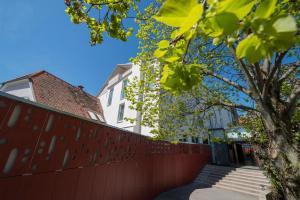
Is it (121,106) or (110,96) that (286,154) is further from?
(110,96)

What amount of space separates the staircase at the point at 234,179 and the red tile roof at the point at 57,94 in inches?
508

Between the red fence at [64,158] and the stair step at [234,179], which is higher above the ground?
the red fence at [64,158]

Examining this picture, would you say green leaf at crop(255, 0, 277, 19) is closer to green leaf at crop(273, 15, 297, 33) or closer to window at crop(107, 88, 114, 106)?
green leaf at crop(273, 15, 297, 33)

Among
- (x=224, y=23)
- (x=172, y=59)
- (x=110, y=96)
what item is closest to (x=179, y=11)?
(x=224, y=23)

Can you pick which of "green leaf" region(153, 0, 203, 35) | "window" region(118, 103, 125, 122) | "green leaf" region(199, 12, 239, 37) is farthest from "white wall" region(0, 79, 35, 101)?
"green leaf" region(199, 12, 239, 37)

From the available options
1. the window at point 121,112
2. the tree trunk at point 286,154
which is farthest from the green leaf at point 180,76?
the window at point 121,112

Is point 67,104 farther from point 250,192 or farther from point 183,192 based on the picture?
point 250,192

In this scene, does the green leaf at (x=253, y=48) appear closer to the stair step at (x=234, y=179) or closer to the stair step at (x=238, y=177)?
the stair step at (x=234, y=179)

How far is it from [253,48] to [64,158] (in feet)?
13.6

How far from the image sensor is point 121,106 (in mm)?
16578

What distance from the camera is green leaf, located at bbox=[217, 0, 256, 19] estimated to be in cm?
59

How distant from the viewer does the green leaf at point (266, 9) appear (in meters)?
0.60

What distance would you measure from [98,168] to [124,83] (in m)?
13.5

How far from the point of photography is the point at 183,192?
9445mm
